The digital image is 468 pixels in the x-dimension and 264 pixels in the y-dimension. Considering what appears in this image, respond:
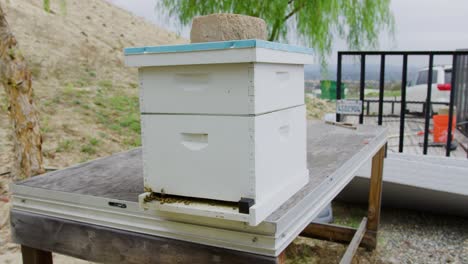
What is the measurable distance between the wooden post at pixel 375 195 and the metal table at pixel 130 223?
1.29 m

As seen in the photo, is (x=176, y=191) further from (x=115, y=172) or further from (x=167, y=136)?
(x=115, y=172)

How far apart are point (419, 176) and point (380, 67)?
3.62 ft

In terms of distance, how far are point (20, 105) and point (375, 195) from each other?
3.02 m

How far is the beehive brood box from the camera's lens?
102 cm

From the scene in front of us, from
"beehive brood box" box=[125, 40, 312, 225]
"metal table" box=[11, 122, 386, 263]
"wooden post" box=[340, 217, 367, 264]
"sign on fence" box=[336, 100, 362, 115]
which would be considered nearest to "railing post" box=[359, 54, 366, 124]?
"sign on fence" box=[336, 100, 362, 115]

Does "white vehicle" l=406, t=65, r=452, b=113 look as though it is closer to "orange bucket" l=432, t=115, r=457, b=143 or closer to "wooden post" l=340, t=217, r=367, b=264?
"orange bucket" l=432, t=115, r=457, b=143

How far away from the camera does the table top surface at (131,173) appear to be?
1360 mm

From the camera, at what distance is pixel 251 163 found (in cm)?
103

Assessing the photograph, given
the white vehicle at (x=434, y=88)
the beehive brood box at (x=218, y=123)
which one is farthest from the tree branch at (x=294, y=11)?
the white vehicle at (x=434, y=88)

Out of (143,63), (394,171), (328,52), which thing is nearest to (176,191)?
(143,63)

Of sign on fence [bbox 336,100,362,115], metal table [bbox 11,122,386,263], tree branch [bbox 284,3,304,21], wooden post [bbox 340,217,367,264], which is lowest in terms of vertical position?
wooden post [bbox 340,217,367,264]

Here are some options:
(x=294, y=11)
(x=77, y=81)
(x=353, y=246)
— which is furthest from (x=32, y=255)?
(x=77, y=81)

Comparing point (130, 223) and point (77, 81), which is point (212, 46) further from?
point (77, 81)

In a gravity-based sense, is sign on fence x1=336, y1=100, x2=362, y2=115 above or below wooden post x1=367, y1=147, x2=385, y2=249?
above
